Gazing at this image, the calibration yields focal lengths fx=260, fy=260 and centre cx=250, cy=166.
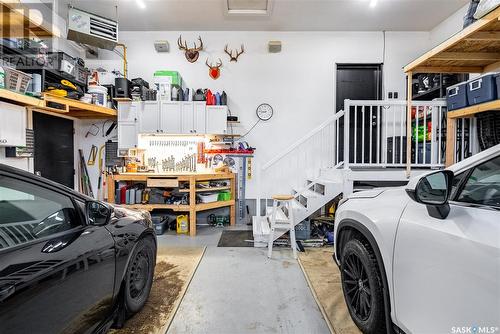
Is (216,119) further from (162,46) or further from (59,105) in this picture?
(59,105)

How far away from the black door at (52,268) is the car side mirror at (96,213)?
3cm

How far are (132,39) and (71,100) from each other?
2047mm

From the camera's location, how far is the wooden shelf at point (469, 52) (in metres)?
2.21

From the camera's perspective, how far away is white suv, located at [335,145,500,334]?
923mm

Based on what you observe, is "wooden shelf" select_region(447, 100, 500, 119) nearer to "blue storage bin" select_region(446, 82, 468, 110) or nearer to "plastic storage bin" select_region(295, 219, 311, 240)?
"blue storage bin" select_region(446, 82, 468, 110)

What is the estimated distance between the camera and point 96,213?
153 centimetres

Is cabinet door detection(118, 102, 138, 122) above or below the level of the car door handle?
above

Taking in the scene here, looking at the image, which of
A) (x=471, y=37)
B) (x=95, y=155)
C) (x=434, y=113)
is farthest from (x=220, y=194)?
(x=471, y=37)

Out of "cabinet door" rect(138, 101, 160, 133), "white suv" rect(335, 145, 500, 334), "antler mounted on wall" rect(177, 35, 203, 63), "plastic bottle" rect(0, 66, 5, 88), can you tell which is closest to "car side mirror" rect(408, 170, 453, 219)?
"white suv" rect(335, 145, 500, 334)

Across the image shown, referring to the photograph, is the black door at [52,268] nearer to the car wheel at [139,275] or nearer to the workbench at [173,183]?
the car wheel at [139,275]

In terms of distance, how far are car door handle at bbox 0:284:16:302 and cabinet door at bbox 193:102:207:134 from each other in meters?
3.88

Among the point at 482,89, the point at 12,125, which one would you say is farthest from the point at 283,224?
the point at 12,125

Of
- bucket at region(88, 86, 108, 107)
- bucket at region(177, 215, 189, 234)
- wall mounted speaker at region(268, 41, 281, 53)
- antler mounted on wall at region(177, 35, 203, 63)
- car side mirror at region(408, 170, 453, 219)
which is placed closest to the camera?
car side mirror at region(408, 170, 453, 219)

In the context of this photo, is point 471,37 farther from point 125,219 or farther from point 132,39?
point 132,39
